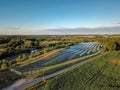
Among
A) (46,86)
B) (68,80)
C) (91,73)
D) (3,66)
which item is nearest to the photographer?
(46,86)

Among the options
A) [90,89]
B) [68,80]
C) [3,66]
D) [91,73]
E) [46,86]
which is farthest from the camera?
[3,66]

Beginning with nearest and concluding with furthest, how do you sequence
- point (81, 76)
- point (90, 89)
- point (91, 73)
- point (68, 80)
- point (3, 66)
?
point (90, 89) → point (68, 80) → point (81, 76) → point (91, 73) → point (3, 66)

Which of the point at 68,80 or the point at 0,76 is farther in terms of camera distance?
the point at 0,76

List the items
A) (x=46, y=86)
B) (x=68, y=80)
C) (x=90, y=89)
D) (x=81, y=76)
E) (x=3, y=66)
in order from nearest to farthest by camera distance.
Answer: (x=90, y=89) → (x=46, y=86) → (x=68, y=80) → (x=81, y=76) → (x=3, y=66)

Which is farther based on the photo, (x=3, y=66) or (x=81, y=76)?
(x=3, y=66)

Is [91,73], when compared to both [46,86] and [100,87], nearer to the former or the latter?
[100,87]

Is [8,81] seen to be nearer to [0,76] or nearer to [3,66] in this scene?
[0,76]

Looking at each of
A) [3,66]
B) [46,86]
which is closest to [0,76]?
[3,66]

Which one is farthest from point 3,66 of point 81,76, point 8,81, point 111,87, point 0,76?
point 111,87

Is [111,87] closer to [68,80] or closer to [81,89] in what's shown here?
[81,89]
